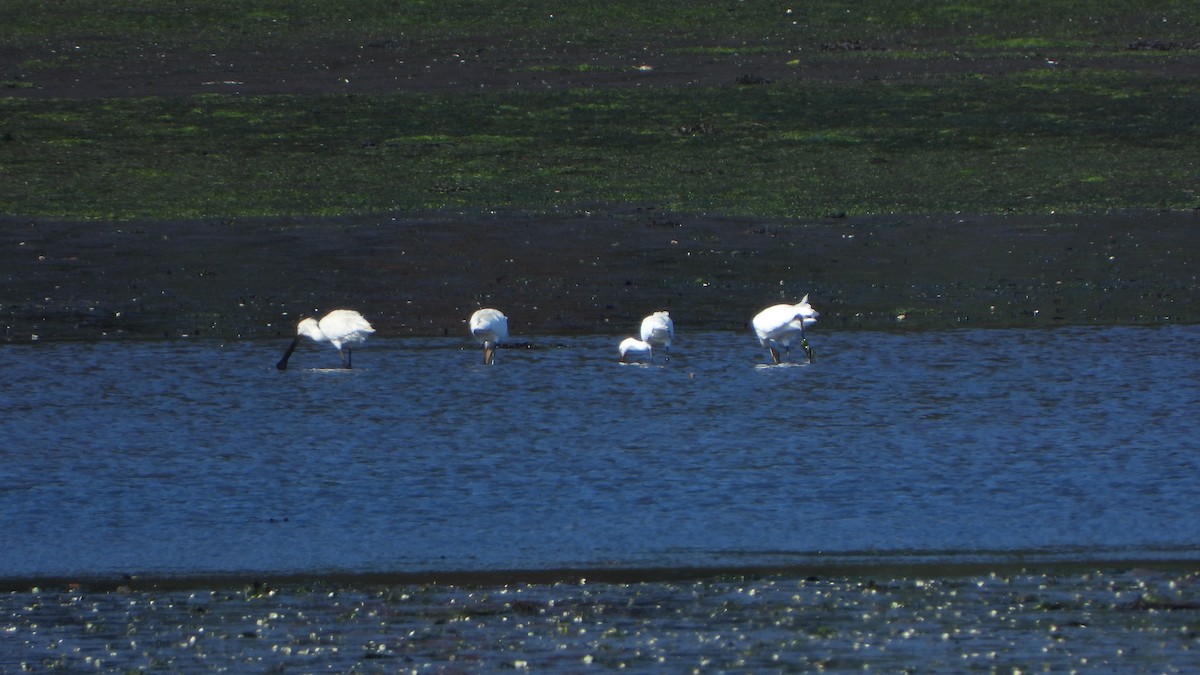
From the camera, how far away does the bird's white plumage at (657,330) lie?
12.0 meters

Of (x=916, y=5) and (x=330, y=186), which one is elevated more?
(x=916, y=5)

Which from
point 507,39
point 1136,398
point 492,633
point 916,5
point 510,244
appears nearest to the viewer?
point 492,633

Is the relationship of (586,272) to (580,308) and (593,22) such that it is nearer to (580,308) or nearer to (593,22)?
(580,308)

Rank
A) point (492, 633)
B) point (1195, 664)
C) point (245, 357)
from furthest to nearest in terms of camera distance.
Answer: point (245, 357) < point (492, 633) < point (1195, 664)

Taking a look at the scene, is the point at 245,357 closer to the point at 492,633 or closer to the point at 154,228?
the point at 154,228

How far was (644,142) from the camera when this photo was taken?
20.4 metres

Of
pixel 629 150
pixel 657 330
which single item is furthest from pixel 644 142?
pixel 657 330

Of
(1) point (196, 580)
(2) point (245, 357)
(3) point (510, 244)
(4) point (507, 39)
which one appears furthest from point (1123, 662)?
(4) point (507, 39)

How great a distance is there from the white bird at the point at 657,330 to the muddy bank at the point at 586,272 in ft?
4.21

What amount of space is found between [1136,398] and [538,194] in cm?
864

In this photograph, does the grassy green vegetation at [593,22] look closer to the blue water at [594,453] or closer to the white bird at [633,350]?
the blue water at [594,453]

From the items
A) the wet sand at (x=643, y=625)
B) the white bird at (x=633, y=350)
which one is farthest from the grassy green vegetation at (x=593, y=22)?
the wet sand at (x=643, y=625)

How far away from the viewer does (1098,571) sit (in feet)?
23.4

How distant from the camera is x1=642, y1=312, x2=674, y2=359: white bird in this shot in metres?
12.0
